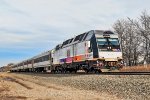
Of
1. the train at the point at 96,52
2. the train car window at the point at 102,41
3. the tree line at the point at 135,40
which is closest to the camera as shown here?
the train at the point at 96,52

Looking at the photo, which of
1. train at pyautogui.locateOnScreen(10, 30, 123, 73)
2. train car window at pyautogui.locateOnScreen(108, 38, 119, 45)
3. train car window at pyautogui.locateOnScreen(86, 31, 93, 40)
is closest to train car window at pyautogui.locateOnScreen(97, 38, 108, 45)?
train at pyautogui.locateOnScreen(10, 30, 123, 73)

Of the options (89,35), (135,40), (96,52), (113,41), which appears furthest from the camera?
(135,40)

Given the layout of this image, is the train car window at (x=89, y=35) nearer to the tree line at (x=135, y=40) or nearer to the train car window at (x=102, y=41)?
the train car window at (x=102, y=41)

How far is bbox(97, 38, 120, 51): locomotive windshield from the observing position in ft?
95.9

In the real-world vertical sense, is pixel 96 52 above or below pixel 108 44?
below

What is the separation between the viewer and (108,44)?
29.6 m

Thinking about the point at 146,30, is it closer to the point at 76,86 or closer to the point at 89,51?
the point at 89,51

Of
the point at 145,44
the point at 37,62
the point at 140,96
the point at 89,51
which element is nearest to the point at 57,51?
the point at 89,51

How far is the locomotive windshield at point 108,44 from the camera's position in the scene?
2922 centimetres

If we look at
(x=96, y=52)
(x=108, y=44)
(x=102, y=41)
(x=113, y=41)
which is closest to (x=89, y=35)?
(x=102, y=41)

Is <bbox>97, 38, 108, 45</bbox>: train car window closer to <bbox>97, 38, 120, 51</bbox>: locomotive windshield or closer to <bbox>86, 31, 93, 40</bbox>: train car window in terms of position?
<bbox>97, 38, 120, 51</bbox>: locomotive windshield

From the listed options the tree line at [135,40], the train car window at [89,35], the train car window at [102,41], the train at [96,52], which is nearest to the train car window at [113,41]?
the train at [96,52]

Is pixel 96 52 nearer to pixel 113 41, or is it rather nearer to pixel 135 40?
pixel 113 41

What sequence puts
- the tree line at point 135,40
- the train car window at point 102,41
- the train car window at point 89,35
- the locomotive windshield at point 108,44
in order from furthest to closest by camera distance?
the tree line at point 135,40 → the train car window at point 89,35 → the train car window at point 102,41 → the locomotive windshield at point 108,44
